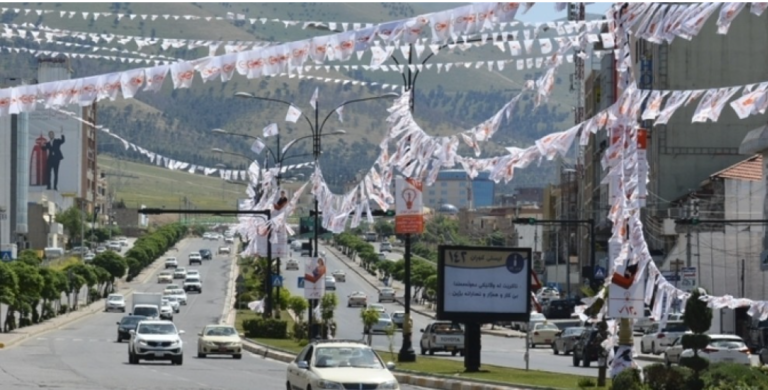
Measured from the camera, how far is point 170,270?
144375 mm

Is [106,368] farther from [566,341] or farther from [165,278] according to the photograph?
[165,278]

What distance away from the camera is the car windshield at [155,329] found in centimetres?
4266

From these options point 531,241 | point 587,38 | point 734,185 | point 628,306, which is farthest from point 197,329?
point 531,241

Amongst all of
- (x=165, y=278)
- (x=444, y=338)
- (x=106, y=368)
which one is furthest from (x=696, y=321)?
(x=165, y=278)

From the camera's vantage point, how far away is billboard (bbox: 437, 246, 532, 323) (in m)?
39.8

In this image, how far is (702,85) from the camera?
86000 millimetres

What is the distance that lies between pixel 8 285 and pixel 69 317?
2150 centimetres

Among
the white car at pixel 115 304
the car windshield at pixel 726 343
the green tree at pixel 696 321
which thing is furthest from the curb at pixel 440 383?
the white car at pixel 115 304

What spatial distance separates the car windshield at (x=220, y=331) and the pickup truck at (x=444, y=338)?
9.16 metres

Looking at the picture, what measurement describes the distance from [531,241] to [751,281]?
272ft

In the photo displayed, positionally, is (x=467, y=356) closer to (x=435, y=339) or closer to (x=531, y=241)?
(x=435, y=339)

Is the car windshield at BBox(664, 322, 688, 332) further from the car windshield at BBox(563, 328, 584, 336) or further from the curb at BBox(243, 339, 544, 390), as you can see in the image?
the curb at BBox(243, 339, 544, 390)

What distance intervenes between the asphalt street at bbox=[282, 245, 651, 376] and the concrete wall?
1695 centimetres

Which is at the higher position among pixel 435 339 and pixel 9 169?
pixel 9 169
